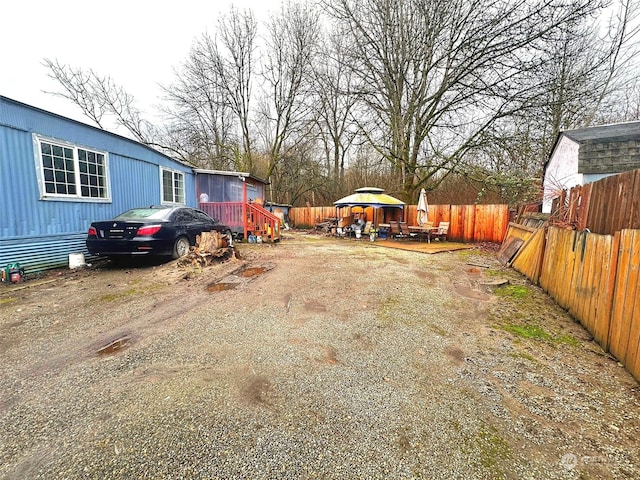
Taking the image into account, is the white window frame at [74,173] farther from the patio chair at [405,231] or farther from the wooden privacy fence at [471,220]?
the wooden privacy fence at [471,220]

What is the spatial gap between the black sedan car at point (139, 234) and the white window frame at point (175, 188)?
10.9 feet

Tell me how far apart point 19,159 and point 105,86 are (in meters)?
13.7

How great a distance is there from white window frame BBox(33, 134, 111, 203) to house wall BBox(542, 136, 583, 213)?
38.6 ft

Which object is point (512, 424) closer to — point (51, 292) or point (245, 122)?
point (51, 292)

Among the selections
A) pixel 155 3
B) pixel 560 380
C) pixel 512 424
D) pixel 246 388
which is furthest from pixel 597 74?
pixel 155 3

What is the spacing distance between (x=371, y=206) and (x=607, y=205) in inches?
340

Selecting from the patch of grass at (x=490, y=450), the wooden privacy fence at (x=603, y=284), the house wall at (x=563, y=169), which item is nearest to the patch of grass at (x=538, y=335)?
the wooden privacy fence at (x=603, y=284)

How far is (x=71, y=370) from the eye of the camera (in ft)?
7.27

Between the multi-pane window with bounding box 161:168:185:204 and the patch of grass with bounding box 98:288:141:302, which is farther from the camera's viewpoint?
the multi-pane window with bounding box 161:168:185:204

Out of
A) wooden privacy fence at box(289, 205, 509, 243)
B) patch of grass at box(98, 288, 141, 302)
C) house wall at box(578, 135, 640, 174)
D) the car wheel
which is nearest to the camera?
patch of grass at box(98, 288, 141, 302)

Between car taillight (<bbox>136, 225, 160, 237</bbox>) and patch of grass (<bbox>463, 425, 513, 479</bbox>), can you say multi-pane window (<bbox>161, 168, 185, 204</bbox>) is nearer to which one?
car taillight (<bbox>136, 225, 160, 237</bbox>)

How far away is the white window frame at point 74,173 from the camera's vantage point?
5285 millimetres

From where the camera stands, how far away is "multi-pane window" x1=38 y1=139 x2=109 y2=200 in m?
5.46

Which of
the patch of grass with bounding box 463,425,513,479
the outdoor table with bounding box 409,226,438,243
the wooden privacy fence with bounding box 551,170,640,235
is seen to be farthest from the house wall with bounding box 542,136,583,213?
the patch of grass with bounding box 463,425,513,479
